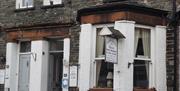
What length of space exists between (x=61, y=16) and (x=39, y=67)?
1.97 m

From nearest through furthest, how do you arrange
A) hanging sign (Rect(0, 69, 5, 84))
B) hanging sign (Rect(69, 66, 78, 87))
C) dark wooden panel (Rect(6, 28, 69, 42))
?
hanging sign (Rect(69, 66, 78, 87)) < dark wooden panel (Rect(6, 28, 69, 42)) < hanging sign (Rect(0, 69, 5, 84))

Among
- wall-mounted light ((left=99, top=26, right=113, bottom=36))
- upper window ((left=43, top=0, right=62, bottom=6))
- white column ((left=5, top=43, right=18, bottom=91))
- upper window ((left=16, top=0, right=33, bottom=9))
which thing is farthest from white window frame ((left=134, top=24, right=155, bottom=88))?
white column ((left=5, top=43, right=18, bottom=91))

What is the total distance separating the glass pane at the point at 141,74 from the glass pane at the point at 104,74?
0.71m

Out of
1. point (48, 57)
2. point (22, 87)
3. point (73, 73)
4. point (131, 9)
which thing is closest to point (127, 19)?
point (131, 9)

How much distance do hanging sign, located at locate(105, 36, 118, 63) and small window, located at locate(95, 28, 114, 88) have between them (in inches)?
26.1

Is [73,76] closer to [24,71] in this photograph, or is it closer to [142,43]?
[24,71]

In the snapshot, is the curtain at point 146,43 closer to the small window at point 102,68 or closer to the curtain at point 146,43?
the curtain at point 146,43

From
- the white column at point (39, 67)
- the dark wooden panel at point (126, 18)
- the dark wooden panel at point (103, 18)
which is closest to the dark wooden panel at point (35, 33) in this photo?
the white column at point (39, 67)

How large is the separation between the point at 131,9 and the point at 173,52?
178 cm

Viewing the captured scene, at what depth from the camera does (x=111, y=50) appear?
13.4 m

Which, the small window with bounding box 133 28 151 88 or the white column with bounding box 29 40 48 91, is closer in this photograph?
the small window with bounding box 133 28 151 88

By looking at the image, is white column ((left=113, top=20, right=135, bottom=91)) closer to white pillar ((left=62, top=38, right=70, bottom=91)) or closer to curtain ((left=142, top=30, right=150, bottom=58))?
curtain ((left=142, top=30, right=150, bottom=58))

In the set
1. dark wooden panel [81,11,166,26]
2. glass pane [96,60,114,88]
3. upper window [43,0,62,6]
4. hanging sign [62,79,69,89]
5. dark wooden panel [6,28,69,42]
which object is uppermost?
upper window [43,0,62,6]

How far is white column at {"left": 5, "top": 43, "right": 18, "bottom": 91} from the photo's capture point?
59.9ft
